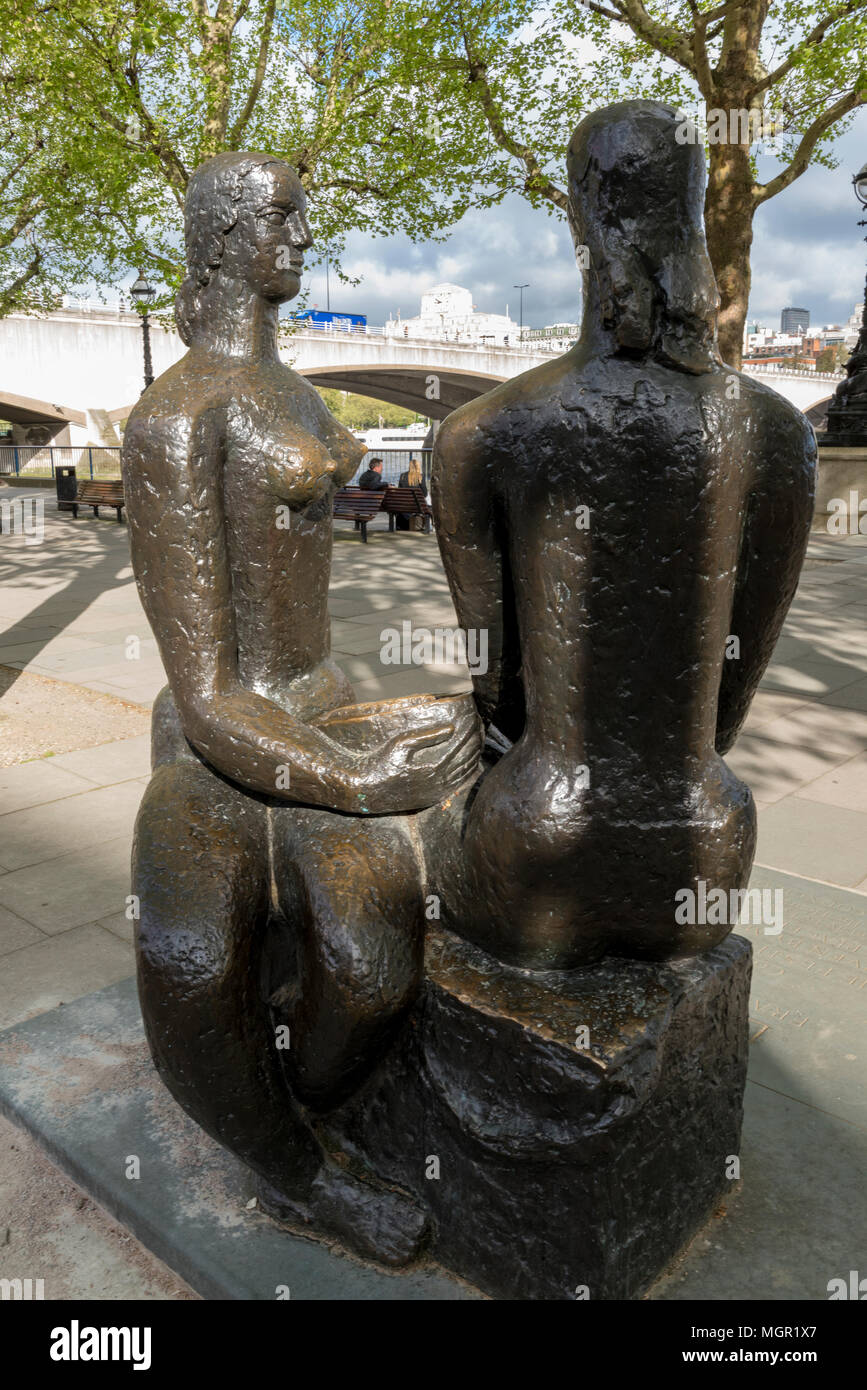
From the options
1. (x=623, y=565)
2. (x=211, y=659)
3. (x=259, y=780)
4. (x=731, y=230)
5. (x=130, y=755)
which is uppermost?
(x=731, y=230)

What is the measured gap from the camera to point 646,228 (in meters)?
1.92

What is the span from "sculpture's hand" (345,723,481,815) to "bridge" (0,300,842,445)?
105 feet

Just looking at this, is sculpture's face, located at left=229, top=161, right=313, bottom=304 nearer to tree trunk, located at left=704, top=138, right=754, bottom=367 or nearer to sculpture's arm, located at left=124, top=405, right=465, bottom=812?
A: sculpture's arm, located at left=124, top=405, right=465, bottom=812

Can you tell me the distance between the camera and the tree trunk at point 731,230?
13.7 m

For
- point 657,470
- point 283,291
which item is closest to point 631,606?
point 657,470

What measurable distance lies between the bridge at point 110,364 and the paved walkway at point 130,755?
23.5 m

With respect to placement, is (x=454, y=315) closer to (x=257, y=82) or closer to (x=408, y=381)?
(x=408, y=381)

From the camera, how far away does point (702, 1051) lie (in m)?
2.38

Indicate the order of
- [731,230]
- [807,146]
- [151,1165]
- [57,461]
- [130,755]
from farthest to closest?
[57,461] < [807,146] < [731,230] < [130,755] < [151,1165]

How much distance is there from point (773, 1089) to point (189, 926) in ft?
5.81

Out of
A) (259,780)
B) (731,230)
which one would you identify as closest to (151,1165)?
(259,780)

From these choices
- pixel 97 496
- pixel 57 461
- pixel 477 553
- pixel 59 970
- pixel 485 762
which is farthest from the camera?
pixel 57 461

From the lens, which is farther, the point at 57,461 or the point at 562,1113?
the point at 57,461

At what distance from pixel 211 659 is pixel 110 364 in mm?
40061
